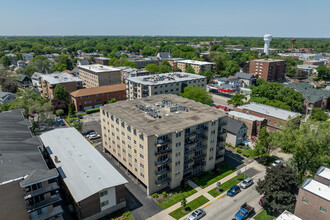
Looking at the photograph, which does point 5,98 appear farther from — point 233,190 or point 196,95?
point 233,190

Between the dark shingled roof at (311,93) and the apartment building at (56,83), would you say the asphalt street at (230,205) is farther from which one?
the apartment building at (56,83)

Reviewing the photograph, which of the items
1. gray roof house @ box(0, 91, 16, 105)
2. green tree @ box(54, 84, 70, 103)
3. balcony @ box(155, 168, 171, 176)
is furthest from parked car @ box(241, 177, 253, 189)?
gray roof house @ box(0, 91, 16, 105)

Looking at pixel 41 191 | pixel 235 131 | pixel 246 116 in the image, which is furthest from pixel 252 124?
pixel 41 191

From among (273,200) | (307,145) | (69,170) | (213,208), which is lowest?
(213,208)

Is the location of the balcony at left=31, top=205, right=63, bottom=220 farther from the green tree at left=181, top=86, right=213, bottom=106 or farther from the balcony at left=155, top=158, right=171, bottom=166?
the green tree at left=181, top=86, right=213, bottom=106

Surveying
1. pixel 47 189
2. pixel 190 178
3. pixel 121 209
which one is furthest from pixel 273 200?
pixel 47 189

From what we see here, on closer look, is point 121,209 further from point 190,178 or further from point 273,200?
point 273,200

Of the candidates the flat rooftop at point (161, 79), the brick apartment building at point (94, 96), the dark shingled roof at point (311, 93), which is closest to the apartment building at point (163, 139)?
the flat rooftop at point (161, 79)
